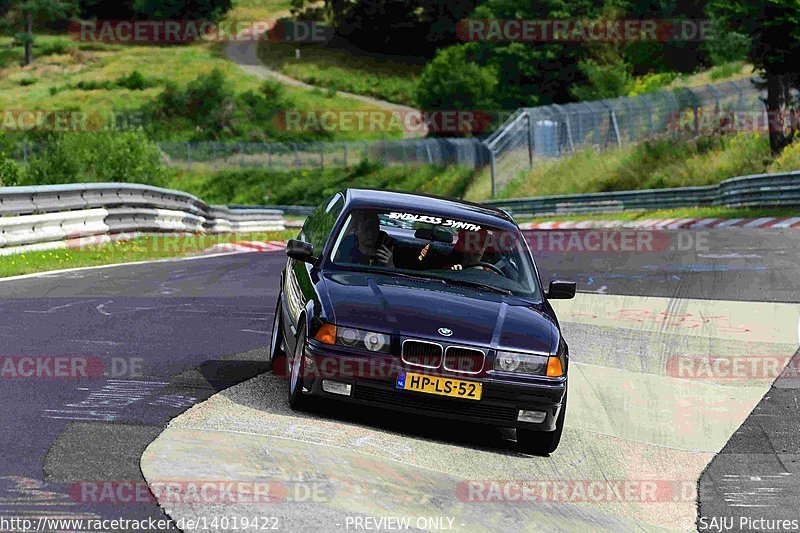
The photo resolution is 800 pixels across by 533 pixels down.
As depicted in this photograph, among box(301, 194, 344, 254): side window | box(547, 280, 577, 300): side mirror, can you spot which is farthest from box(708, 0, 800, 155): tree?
box(547, 280, 577, 300): side mirror

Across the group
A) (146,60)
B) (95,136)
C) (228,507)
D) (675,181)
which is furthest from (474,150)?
(146,60)

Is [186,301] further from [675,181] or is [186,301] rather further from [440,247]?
[675,181]

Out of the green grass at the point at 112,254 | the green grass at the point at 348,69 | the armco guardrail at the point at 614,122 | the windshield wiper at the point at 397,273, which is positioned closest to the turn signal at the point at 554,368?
the windshield wiper at the point at 397,273

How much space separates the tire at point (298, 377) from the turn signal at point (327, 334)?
0.15 meters

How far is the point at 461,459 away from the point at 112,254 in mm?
14466

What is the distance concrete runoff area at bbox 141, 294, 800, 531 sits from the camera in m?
6.24

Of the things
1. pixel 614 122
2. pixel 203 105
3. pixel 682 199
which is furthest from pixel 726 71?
pixel 203 105

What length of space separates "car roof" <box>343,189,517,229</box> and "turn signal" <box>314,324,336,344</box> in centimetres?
163

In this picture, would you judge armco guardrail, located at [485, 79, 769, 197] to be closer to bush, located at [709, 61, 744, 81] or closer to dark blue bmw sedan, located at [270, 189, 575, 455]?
bush, located at [709, 61, 744, 81]

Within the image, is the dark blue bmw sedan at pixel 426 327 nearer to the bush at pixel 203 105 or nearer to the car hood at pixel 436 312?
the car hood at pixel 436 312

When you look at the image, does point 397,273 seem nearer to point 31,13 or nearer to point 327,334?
point 327,334

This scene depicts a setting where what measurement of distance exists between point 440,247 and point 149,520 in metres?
4.24

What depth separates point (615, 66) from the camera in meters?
80.0

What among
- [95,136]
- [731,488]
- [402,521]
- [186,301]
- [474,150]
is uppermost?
[402,521]
